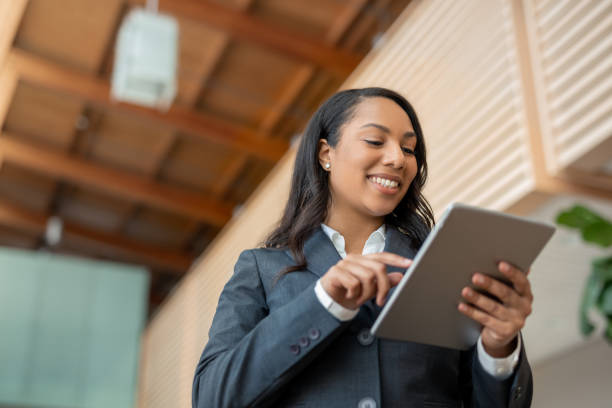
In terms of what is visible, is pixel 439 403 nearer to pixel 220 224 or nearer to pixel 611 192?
pixel 611 192

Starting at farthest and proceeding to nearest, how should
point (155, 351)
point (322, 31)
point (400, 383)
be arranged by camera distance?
point (155, 351)
point (322, 31)
point (400, 383)

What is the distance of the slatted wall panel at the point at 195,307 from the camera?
676 cm

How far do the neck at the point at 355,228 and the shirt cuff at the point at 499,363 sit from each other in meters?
0.30

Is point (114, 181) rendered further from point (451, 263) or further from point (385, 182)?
point (451, 263)

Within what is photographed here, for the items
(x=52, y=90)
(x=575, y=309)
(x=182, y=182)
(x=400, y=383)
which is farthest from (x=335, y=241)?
(x=182, y=182)

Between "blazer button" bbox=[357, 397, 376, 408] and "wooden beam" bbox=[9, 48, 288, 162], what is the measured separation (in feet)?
25.2

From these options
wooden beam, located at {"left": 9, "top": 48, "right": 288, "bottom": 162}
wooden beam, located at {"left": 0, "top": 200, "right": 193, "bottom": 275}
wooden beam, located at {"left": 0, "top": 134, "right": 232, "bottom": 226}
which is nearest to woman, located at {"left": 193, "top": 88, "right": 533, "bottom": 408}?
wooden beam, located at {"left": 9, "top": 48, "right": 288, "bottom": 162}

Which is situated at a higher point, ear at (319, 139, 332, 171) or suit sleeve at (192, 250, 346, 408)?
ear at (319, 139, 332, 171)

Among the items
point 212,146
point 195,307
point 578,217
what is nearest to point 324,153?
point 578,217

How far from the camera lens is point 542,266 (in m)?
5.25

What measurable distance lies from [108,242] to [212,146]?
313 cm

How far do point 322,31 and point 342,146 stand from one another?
639 cm

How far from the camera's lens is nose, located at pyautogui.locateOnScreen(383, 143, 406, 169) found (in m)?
1.40

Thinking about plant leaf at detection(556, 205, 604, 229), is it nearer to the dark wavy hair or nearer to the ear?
the dark wavy hair
